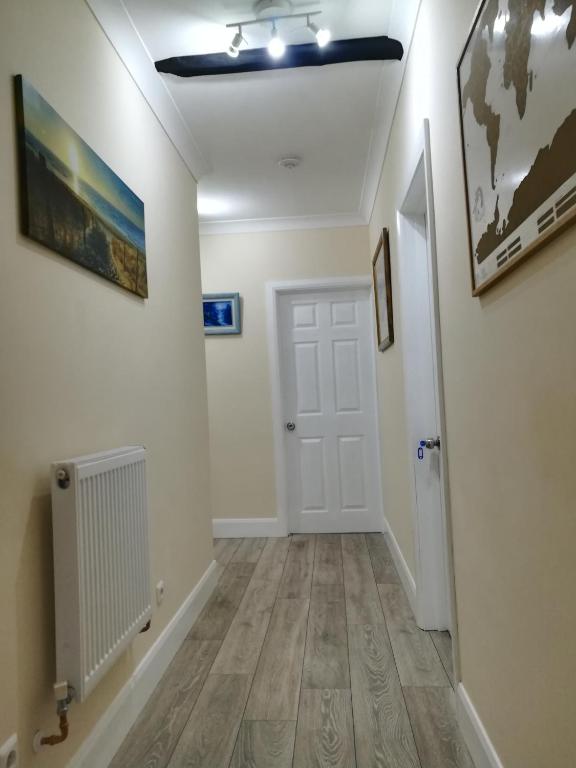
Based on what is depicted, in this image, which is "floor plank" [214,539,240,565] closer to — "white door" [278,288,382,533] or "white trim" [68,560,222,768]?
"white door" [278,288,382,533]

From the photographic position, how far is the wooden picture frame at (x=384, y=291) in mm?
3037

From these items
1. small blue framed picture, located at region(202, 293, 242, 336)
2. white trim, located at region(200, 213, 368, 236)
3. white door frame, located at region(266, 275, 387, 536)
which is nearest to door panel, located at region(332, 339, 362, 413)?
white door frame, located at region(266, 275, 387, 536)

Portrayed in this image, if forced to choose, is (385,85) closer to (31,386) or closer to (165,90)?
(165,90)

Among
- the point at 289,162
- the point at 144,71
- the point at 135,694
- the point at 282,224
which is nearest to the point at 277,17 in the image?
the point at 144,71

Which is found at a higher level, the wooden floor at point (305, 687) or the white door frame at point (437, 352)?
the white door frame at point (437, 352)

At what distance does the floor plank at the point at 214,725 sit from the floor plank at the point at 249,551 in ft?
4.95

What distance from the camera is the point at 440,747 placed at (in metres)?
1.59

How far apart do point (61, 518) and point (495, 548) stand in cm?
110

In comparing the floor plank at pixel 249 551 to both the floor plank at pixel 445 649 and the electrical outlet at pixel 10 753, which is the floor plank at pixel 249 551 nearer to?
the floor plank at pixel 445 649

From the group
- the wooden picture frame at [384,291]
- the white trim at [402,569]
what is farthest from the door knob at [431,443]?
the wooden picture frame at [384,291]

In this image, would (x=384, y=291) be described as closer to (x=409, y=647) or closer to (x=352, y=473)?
(x=352, y=473)

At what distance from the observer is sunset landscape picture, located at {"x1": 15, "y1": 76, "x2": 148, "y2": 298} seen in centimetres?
131

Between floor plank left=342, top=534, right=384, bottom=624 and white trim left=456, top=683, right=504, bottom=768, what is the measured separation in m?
0.86

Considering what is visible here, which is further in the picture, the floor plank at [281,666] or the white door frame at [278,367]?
the white door frame at [278,367]
